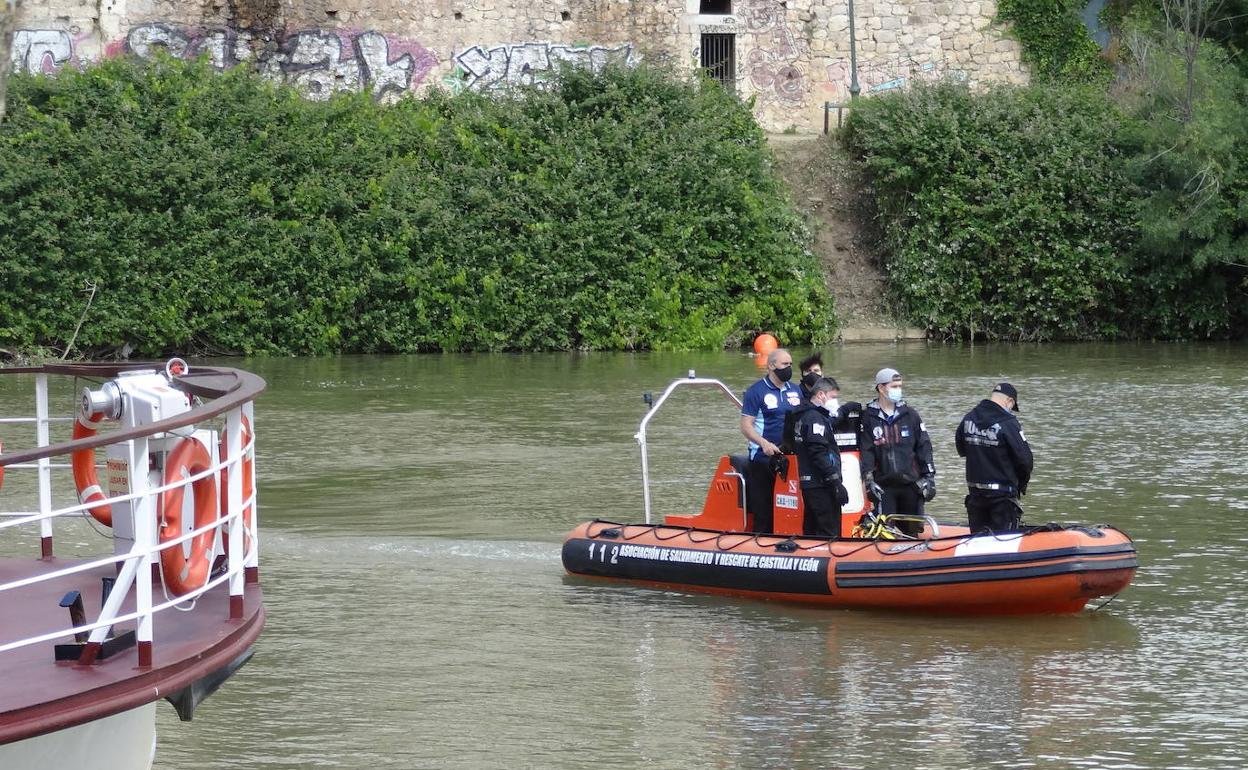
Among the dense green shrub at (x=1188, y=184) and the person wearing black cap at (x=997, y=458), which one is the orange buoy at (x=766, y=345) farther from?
the dense green shrub at (x=1188, y=184)

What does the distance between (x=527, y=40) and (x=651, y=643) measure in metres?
27.7

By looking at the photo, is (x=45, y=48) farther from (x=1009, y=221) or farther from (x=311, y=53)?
(x=1009, y=221)

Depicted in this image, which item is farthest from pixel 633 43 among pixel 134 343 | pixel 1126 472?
pixel 1126 472

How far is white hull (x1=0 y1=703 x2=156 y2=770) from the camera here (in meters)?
5.68

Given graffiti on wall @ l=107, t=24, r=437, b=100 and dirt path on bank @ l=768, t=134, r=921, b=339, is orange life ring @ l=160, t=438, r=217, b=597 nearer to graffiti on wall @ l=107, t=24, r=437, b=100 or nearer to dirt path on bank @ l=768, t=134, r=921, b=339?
dirt path on bank @ l=768, t=134, r=921, b=339

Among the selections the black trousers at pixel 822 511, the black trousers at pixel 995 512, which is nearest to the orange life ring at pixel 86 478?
the black trousers at pixel 822 511

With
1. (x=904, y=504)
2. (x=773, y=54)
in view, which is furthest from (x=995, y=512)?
(x=773, y=54)

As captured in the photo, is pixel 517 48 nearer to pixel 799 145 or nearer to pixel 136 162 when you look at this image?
pixel 799 145

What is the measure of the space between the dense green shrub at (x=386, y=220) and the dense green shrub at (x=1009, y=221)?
7.76ft

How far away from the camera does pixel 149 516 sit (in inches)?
232

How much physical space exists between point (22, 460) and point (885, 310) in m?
28.5

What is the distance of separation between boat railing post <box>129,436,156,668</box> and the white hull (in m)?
0.29

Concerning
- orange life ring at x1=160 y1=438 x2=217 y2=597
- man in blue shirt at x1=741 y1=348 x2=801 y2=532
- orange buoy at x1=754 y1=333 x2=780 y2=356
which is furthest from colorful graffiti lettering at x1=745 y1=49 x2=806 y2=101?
orange life ring at x1=160 y1=438 x2=217 y2=597

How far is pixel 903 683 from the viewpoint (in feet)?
30.8
